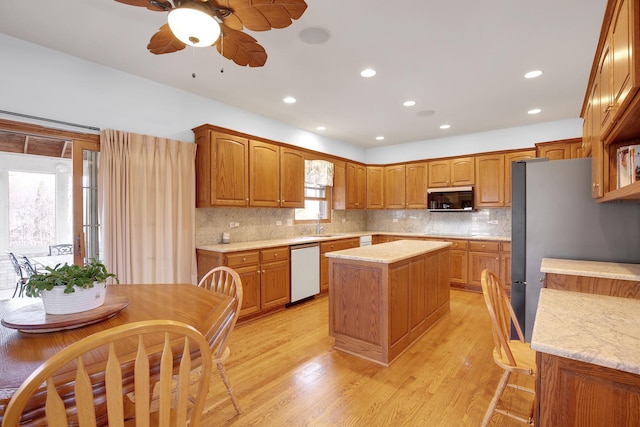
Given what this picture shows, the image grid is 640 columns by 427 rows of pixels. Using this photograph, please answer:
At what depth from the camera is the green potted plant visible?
1249 millimetres

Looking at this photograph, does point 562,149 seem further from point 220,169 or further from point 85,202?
point 85,202

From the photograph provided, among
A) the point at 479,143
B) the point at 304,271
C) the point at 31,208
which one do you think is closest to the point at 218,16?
the point at 304,271

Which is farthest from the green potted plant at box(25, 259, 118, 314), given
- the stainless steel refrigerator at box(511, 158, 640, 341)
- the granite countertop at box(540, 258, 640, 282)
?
the stainless steel refrigerator at box(511, 158, 640, 341)

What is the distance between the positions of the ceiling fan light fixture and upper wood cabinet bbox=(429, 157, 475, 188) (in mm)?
4689

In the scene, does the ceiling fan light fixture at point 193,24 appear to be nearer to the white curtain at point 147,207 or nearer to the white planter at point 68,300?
the white planter at point 68,300

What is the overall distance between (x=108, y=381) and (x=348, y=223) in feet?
17.7

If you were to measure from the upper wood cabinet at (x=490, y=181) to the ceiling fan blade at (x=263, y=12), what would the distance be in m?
4.44

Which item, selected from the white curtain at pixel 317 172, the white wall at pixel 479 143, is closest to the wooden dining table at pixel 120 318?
the white curtain at pixel 317 172

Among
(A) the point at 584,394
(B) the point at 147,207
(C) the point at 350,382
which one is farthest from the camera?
(B) the point at 147,207

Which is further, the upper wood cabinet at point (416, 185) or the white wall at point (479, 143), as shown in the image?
the upper wood cabinet at point (416, 185)

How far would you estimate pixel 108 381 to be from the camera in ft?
2.65

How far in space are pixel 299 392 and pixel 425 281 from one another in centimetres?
170

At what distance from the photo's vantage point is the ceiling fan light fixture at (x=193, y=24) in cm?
140

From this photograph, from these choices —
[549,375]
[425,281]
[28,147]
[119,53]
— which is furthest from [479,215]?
[28,147]
